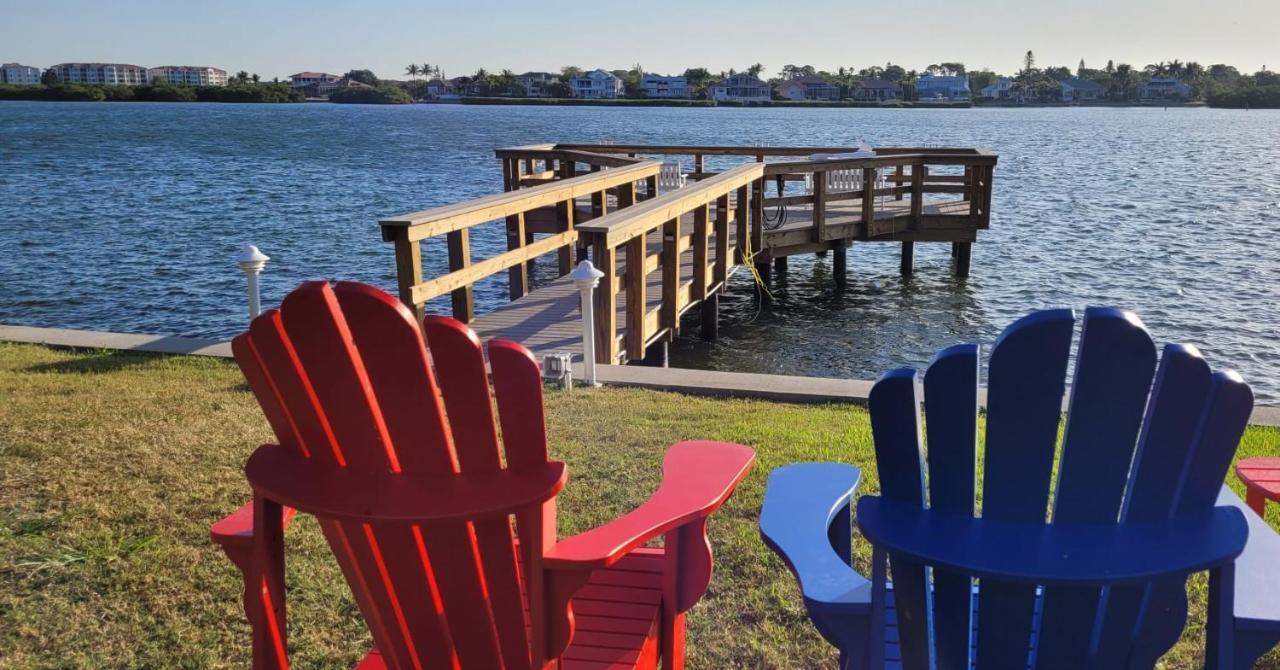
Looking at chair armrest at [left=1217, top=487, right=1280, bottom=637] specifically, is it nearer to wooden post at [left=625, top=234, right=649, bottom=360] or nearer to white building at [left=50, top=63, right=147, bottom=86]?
wooden post at [left=625, top=234, right=649, bottom=360]

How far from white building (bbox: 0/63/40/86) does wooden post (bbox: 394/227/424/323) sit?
186878 millimetres

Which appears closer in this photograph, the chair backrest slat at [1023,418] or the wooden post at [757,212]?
the chair backrest slat at [1023,418]

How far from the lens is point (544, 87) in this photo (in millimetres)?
166125

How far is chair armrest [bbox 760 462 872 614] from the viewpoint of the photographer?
1.93 m

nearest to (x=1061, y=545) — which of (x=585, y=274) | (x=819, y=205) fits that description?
(x=585, y=274)

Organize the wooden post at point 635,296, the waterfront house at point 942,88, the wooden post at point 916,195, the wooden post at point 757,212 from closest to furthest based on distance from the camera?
the wooden post at point 635,296, the wooden post at point 757,212, the wooden post at point 916,195, the waterfront house at point 942,88

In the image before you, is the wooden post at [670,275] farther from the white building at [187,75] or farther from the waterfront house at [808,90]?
the white building at [187,75]

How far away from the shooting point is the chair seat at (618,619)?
2430 mm

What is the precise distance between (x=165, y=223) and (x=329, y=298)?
24.5 m

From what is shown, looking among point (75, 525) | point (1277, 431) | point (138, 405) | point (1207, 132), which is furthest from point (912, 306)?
point (1207, 132)

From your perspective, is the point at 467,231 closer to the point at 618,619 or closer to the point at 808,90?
the point at 618,619

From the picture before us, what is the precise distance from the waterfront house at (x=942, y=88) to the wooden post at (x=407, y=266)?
173 metres

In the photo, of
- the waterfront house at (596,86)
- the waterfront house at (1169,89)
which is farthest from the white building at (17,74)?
the waterfront house at (1169,89)

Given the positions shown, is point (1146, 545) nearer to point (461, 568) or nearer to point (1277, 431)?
point (461, 568)
